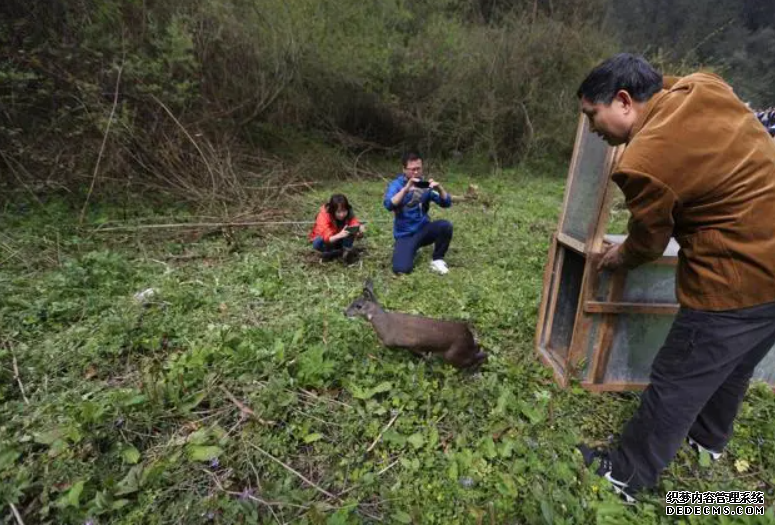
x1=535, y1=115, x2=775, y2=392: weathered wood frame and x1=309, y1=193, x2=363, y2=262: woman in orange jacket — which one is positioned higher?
x1=535, y1=115, x2=775, y2=392: weathered wood frame

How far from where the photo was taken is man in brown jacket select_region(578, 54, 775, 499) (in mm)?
1494

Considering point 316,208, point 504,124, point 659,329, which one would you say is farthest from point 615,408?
point 504,124

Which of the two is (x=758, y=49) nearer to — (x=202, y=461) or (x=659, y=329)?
(x=659, y=329)

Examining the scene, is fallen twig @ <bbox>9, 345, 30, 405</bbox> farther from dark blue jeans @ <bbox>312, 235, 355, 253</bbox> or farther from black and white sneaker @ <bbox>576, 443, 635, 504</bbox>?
black and white sneaker @ <bbox>576, 443, 635, 504</bbox>

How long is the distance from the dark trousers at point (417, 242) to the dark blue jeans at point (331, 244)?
23.9 inches

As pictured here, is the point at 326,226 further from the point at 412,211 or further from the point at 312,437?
the point at 312,437

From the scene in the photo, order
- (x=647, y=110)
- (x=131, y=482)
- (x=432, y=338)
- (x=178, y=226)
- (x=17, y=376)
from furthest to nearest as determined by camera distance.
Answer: (x=178, y=226) → (x=432, y=338) → (x=17, y=376) → (x=131, y=482) → (x=647, y=110)

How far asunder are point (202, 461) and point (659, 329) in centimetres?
282

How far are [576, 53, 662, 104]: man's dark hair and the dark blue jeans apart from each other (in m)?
3.47

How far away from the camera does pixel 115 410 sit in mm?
2244

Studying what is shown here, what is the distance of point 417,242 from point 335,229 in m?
1.01

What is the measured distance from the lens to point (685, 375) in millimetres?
1708

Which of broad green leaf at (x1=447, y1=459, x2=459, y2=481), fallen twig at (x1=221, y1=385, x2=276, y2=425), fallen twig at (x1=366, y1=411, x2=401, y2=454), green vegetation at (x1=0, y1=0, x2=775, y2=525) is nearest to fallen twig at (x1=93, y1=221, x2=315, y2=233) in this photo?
green vegetation at (x1=0, y1=0, x2=775, y2=525)

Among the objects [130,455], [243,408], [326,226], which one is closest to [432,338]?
[243,408]
